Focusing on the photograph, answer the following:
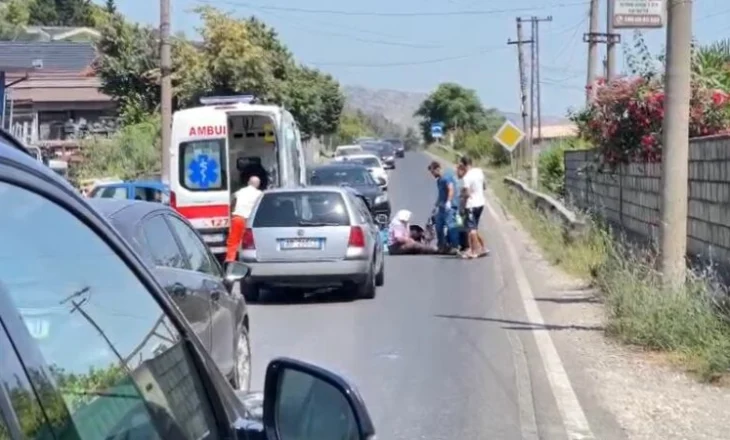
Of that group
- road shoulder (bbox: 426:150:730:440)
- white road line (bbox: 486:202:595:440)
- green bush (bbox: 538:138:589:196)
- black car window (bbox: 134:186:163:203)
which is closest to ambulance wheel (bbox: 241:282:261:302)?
white road line (bbox: 486:202:595:440)

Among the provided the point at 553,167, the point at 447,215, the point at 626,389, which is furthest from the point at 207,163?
the point at 553,167

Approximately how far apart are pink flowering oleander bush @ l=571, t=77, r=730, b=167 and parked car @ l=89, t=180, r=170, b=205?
7.17 meters

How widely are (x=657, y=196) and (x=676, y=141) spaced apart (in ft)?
17.1

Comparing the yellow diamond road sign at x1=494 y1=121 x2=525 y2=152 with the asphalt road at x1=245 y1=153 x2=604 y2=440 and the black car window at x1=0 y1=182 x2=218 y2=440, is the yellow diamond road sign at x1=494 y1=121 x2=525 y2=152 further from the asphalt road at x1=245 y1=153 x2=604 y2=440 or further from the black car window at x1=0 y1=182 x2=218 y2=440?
the black car window at x1=0 y1=182 x2=218 y2=440

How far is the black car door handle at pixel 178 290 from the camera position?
8.67 m

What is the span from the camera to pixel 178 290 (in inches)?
346

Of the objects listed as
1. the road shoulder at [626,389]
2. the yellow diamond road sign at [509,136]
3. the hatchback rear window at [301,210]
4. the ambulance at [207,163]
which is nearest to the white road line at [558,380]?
the road shoulder at [626,389]

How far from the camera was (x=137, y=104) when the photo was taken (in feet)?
172

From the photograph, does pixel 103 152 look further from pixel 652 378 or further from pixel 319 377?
pixel 319 377

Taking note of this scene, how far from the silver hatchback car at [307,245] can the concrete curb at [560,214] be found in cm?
658

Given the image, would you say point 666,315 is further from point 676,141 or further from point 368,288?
point 368,288

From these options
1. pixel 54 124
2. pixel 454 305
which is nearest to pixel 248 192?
pixel 454 305

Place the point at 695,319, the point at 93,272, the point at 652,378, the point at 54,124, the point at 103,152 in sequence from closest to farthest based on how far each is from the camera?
the point at 93,272, the point at 652,378, the point at 695,319, the point at 103,152, the point at 54,124

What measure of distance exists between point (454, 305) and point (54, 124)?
139 feet
